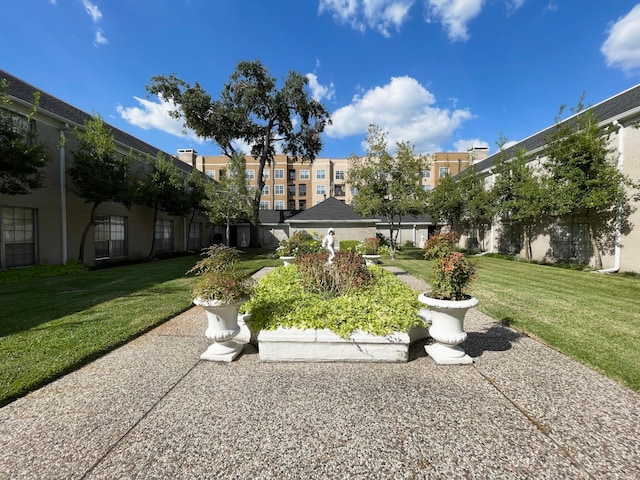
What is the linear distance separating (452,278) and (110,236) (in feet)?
57.8

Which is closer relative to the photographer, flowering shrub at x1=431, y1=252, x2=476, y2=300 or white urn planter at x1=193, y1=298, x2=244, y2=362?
white urn planter at x1=193, y1=298, x2=244, y2=362

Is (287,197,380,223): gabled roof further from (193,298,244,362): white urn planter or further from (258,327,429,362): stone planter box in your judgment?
(193,298,244,362): white urn planter

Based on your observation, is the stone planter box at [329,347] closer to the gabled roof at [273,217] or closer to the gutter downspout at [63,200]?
the gutter downspout at [63,200]

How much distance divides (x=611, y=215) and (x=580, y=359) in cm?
1157

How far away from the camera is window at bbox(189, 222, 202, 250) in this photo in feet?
74.1

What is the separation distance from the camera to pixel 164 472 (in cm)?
190

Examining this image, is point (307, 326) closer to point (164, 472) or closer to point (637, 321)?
point (164, 472)

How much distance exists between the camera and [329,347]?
3.58 m

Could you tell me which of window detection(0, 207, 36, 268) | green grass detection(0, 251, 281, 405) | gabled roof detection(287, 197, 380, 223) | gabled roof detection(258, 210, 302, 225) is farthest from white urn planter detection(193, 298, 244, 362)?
gabled roof detection(258, 210, 302, 225)

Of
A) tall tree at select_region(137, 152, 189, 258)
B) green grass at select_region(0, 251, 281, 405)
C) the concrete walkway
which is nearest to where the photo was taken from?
the concrete walkway

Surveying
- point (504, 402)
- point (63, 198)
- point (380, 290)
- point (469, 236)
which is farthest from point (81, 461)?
point (469, 236)

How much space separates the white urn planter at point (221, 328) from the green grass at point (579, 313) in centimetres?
475

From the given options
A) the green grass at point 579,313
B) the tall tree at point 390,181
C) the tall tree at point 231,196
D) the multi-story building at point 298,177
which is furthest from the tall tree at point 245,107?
the multi-story building at point 298,177

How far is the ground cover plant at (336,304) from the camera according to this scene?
373 cm
